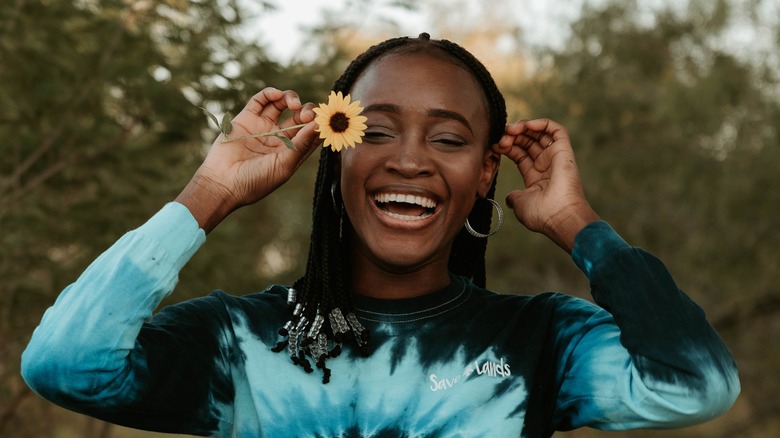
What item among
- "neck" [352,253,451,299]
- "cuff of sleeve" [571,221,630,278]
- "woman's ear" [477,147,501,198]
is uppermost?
"woman's ear" [477,147,501,198]

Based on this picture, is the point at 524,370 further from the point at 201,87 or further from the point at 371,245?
the point at 201,87

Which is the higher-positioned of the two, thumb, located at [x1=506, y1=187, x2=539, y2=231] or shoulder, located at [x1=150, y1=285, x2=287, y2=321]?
thumb, located at [x1=506, y1=187, x2=539, y2=231]

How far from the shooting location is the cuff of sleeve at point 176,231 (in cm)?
270

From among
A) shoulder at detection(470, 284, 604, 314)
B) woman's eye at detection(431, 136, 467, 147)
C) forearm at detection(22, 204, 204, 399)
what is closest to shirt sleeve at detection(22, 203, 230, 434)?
forearm at detection(22, 204, 204, 399)

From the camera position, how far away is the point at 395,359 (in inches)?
111

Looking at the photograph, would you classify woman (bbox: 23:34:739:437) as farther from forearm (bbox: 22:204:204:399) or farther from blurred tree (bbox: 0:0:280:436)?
blurred tree (bbox: 0:0:280:436)

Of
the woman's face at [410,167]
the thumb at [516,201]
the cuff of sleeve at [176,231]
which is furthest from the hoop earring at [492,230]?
the cuff of sleeve at [176,231]

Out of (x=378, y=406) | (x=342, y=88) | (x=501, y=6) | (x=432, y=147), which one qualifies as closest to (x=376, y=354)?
(x=378, y=406)

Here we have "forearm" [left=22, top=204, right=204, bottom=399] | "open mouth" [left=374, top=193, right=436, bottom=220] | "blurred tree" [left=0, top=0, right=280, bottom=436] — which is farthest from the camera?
"blurred tree" [left=0, top=0, right=280, bottom=436]

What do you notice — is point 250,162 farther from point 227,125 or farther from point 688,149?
point 688,149

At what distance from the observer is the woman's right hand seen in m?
2.87

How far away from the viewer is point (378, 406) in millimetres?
→ 2770

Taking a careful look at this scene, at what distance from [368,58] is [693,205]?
10688 millimetres

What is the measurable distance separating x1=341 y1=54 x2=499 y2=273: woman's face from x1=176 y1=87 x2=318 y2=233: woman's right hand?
0.15m
